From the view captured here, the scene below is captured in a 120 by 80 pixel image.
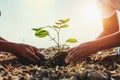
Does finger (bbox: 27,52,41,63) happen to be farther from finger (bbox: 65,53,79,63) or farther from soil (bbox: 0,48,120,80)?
finger (bbox: 65,53,79,63)

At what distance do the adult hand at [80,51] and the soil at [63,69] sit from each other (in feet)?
0.11

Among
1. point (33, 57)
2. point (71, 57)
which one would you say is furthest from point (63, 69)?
point (33, 57)

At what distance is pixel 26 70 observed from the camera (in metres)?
1.81

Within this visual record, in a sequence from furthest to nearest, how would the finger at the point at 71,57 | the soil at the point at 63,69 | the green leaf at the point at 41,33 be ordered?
the green leaf at the point at 41,33, the finger at the point at 71,57, the soil at the point at 63,69

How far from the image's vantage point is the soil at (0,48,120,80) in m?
1.54

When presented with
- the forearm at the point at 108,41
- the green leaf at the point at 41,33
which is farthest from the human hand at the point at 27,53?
the forearm at the point at 108,41

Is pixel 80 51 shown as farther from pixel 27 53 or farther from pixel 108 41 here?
pixel 27 53

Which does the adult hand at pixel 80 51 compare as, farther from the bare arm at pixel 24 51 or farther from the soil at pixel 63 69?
the bare arm at pixel 24 51

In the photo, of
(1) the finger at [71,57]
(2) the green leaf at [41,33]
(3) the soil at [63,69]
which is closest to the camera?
(3) the soil at [63,69]

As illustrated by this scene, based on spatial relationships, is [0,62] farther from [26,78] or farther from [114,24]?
[114,24]

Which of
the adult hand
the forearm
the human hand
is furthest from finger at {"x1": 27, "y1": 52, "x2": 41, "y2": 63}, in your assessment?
the forearm

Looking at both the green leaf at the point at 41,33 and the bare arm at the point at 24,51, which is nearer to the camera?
the bare arm at the point at 24,51

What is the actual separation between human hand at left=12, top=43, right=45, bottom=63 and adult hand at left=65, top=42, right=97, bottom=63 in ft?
0.64

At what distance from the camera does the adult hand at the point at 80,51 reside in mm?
1887
